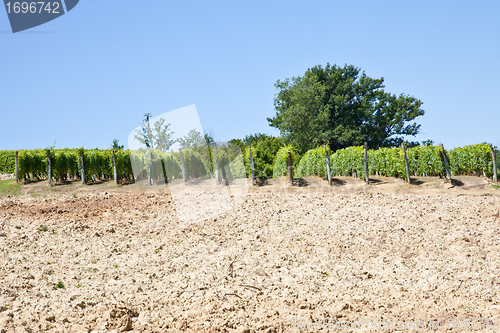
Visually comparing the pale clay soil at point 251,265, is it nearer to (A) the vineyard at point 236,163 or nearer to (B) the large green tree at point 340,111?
(A) the vineyard at point 236,163

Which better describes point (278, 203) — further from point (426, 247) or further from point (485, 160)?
point (485, 160)

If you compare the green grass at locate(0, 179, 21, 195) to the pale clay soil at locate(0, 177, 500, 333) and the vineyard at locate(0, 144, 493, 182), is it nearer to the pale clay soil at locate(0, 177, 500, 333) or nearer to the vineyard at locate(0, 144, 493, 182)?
the vineyard at locate(0, 144, 493, 182)

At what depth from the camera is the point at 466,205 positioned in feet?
35.0

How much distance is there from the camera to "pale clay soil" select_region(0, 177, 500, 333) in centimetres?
505

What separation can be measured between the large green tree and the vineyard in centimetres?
918

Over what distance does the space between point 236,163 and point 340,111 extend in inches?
560

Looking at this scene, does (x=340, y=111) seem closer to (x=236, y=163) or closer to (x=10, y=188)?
(x=236, y=163)

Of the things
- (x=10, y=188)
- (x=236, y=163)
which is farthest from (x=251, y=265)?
(x=10, y=188)

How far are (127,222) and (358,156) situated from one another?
37.8ft

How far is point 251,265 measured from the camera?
6988mm

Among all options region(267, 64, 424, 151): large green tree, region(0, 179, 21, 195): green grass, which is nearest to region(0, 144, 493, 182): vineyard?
region(0, 179, 21, 195): green grass

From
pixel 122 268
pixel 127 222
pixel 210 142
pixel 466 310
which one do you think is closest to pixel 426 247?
pixel 466 310

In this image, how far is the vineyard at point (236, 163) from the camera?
16.9 meters

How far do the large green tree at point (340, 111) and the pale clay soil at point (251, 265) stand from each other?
17663mm
